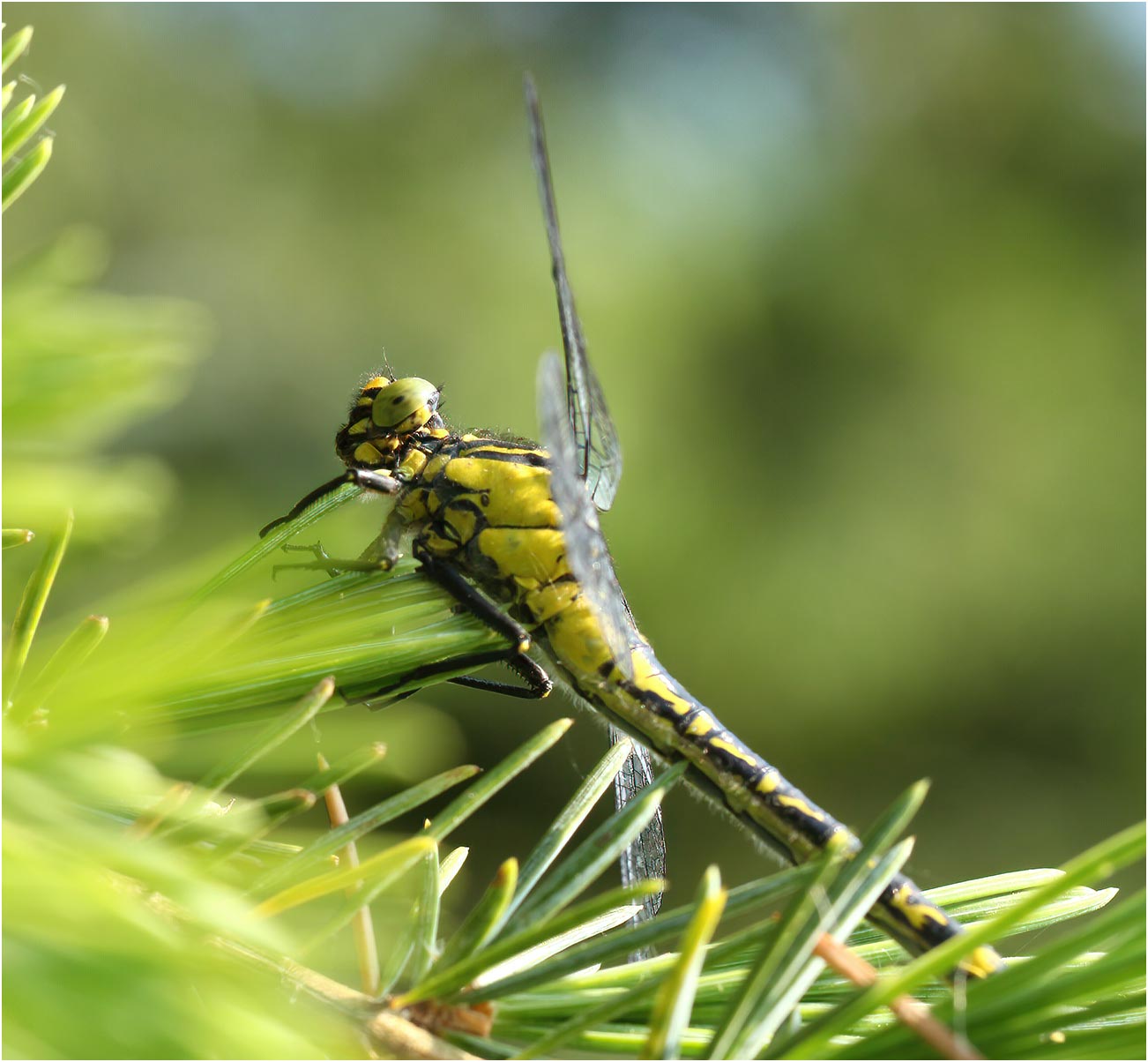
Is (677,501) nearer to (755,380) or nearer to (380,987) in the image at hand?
(755,380)

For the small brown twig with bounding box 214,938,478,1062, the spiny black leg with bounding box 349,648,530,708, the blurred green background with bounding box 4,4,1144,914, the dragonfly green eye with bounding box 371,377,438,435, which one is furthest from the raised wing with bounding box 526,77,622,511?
the blurred green background with bounding box 4,4,1144,914

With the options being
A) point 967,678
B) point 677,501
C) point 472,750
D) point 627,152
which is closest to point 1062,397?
point 967,678

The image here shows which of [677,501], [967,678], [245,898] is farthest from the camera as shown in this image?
[967,678]

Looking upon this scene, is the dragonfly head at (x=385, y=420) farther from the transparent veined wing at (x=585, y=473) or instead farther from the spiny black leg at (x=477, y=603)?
the spiny black leg at (x=477, y=603)

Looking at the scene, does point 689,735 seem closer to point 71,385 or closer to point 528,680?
point 528,680

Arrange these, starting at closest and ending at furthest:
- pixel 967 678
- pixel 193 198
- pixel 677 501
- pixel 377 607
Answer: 1. pixel 377 607
2. pixel 677 501
3. pixel 967 678
4. pixel 193 198
